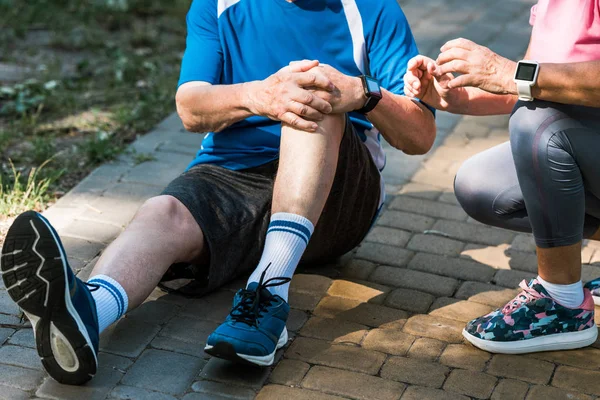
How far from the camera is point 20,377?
229cm

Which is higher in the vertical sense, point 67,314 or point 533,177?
point 533,177

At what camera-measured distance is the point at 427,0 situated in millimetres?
6418

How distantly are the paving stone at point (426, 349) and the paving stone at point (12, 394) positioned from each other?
105 centimetres

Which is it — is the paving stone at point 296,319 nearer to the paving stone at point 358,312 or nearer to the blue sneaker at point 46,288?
the paving stone at point 358,312

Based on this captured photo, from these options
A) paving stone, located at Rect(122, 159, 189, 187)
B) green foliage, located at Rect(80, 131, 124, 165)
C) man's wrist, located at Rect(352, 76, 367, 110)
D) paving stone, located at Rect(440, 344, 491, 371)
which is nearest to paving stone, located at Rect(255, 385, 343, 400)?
paving stone, located at Rect(440, 344, 491, 371)

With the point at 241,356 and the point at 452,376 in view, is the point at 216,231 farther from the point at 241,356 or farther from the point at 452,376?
the point at 452,376

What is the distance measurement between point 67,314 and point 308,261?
40.0 inches

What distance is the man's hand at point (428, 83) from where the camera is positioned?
8.23 feet

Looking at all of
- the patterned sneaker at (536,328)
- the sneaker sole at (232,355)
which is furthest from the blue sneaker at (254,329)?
the patterned sneaker at (536,328)

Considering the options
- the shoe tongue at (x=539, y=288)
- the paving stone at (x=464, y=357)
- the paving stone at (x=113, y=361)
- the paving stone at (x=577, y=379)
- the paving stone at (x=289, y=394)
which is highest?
the shoe tongue at (x=539, y=288)

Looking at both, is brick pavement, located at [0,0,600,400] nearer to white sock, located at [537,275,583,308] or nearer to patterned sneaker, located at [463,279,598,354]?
patterned sneaker, located at [463,279,598,354]

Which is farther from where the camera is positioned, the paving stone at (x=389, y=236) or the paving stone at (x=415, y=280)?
the paving stone at (x=389, y=236)

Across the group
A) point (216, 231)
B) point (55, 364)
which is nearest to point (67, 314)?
point (55, 364)

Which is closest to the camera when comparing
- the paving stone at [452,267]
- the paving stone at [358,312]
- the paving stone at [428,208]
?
the paving stone at [358,312]
